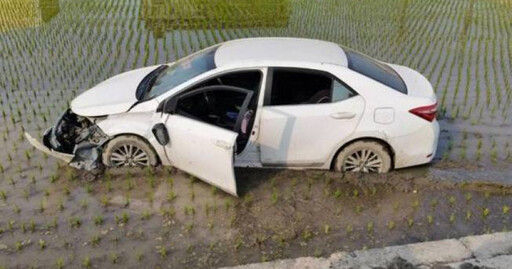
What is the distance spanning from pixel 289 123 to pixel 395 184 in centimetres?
159

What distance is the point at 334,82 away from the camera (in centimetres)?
591

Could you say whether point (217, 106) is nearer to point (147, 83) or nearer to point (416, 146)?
point (147, 83)

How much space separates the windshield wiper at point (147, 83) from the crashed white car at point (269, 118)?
34 mm

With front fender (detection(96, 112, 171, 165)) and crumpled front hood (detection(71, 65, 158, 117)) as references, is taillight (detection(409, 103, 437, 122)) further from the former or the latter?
crumpled front hood (detection(71, 65, 158, 117))

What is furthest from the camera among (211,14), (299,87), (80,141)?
(211,14)

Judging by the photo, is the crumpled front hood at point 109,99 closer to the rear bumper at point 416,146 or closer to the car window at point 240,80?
the car window at point 240,80

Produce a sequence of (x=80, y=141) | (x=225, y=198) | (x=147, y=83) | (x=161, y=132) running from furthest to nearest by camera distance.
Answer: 1. (x=147, y=83)
2. (x=80, y=141)
3. (x=225, y=198)
4. (x=161, y=132)

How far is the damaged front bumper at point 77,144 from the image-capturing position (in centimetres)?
611

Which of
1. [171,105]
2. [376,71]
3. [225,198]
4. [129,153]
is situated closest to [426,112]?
[376,71]

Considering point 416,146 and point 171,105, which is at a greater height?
point 171,105

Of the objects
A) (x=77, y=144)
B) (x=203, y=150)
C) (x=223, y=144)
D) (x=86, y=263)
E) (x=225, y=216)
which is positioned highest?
(x=223, y=144)

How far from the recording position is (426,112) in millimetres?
5930

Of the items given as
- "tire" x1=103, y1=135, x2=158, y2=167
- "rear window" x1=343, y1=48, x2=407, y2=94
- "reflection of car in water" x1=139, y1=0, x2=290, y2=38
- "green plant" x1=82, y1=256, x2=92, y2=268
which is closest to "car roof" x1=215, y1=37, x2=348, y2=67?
"rear window" x1=343, y1=48, x2=407, y2=94

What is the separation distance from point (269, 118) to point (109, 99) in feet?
6.77
